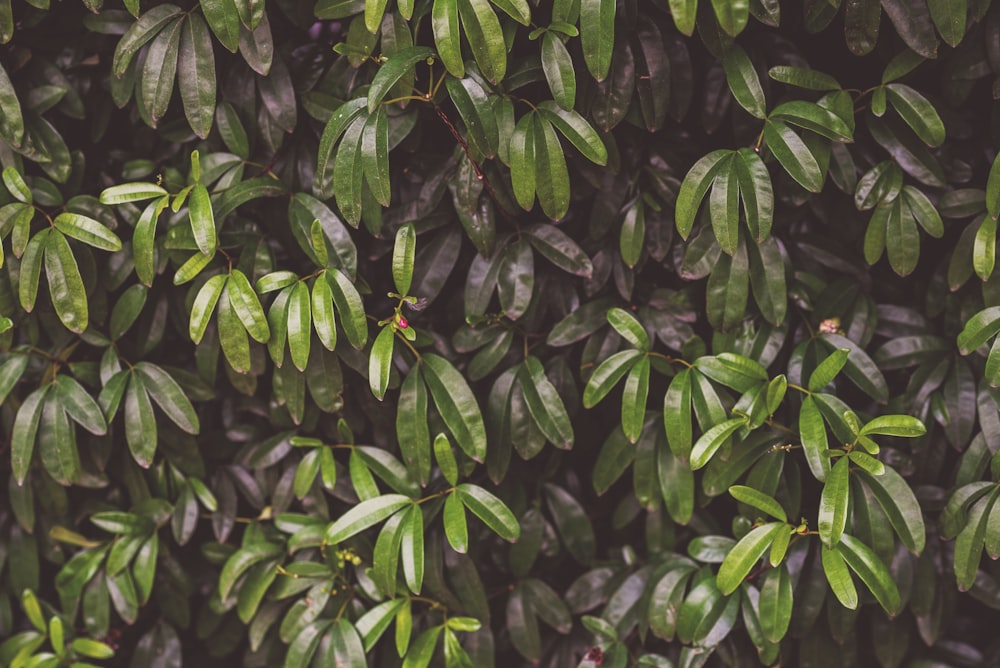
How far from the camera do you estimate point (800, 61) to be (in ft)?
3.82

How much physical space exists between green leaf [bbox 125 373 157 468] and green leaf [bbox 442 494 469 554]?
468 millimetres

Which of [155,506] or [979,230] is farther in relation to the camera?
[155,506]

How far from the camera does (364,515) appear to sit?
1.18 metres

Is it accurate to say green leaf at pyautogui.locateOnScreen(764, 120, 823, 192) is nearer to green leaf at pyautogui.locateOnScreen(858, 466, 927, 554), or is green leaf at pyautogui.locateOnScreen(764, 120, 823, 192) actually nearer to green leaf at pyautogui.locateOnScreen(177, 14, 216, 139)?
green leaf at pyautogui.locateOnScreen(858, 466, 927, 554)

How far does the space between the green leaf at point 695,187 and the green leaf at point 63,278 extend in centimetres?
85

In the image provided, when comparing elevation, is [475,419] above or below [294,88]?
below

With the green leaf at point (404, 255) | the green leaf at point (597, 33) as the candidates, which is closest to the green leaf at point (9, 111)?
the green leaf at point (404, 255)

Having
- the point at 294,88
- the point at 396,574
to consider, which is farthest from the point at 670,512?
the point at 294,88

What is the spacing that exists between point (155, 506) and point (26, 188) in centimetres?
56

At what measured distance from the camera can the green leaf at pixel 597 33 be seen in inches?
39.3

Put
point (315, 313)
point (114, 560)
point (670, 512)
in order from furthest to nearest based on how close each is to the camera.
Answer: point (114, 560) → point (670, 512) → point (315, 313)

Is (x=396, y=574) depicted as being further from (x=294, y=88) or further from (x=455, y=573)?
(x=294, y=88)

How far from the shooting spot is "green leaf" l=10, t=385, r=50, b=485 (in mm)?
1220

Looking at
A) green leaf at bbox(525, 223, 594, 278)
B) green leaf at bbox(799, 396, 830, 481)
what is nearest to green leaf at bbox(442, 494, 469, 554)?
green leaf at bbox(525, 223, 594, 278)
